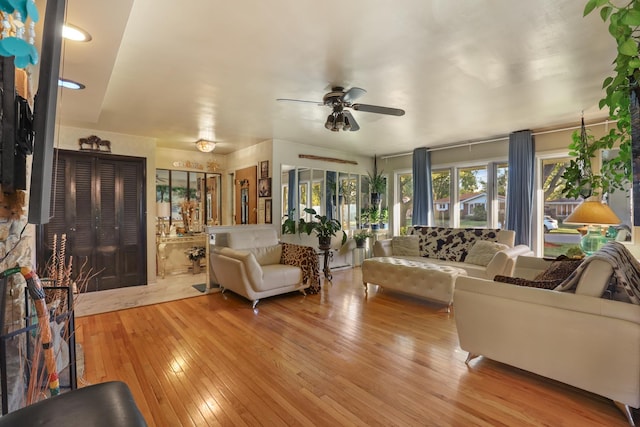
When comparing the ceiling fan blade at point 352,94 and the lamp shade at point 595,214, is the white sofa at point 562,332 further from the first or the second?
the ceiling fan blade at point 352,94

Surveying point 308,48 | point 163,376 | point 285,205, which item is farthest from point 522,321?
point 285,205

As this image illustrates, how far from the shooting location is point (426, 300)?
Result: 4.14 meters

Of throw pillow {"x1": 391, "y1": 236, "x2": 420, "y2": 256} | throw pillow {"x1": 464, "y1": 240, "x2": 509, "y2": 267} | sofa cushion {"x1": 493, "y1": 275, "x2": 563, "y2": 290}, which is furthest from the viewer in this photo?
throw pillow {"x1": 391, "y1": 236, "x2": 420, "y2": 256}

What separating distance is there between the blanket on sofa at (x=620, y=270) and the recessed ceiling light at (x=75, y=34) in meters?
3.42

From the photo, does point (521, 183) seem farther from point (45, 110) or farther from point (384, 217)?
point (45, 110)

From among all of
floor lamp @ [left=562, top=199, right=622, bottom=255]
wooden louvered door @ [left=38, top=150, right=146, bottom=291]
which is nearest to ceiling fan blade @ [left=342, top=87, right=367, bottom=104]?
floor lamp @ [left=562, top=199, right=622, bottom=255]

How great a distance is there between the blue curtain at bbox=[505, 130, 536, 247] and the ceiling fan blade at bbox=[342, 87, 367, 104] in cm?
335

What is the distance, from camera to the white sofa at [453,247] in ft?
12.5

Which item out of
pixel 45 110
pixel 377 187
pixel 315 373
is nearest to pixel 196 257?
pixel 377 187

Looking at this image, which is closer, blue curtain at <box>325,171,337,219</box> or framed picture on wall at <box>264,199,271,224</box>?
framed picture on wall at <box>264,199,271,224</box>

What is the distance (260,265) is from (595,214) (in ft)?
13.1

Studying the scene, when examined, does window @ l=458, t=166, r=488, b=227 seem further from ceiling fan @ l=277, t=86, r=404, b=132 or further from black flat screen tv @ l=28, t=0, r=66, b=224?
black flat screen tv @ l=28, t=0, r=66, b=224

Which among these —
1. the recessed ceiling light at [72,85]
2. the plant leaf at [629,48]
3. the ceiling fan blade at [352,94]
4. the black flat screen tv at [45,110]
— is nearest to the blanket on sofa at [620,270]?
the plant leaf at [629,48]

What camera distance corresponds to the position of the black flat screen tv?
0.96 meters
